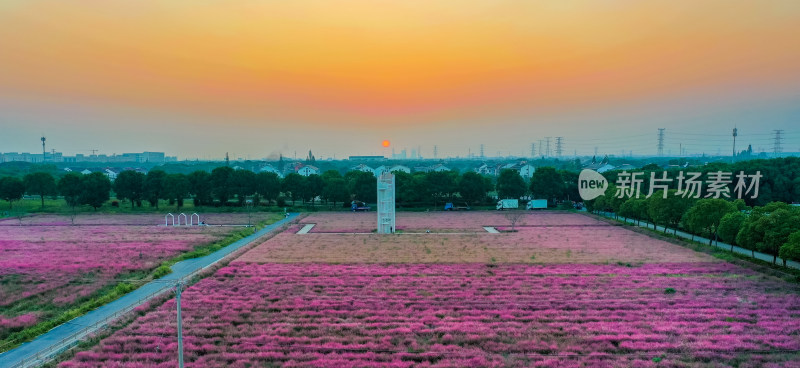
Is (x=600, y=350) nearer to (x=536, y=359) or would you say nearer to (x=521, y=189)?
(x=536, y=359)

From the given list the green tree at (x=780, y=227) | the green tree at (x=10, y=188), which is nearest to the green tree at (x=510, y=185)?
the green tree at (x=780, y=227)

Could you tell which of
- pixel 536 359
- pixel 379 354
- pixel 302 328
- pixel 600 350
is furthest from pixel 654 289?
pixel 302 328

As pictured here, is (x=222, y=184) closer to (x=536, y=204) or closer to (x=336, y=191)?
(x=336, y=191)

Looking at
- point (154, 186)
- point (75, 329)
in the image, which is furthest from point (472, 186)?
point (75, 329)

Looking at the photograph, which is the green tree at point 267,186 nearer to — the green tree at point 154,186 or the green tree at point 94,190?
the green tree at point 154,186

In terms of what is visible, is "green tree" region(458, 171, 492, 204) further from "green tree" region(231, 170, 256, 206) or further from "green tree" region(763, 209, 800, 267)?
"green tree" region(763, 209, 800, 267)

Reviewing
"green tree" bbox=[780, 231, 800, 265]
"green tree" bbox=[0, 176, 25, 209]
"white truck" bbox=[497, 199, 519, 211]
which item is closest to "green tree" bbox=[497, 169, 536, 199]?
"white truck" bbox=[497, 199, 519, 211]
